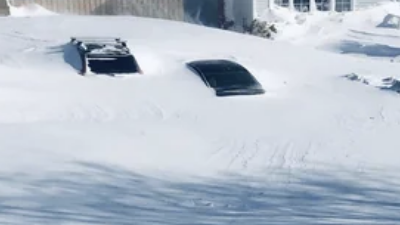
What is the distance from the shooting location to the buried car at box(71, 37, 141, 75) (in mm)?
14320

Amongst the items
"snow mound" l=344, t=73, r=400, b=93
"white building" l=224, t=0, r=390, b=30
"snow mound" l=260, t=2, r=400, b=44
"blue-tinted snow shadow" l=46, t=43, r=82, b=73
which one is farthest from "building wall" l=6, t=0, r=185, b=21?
"snow mound" l=344, t=73, r=400, b=93

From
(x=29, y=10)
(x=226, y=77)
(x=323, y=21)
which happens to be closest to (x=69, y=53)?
(x=226, y=77)

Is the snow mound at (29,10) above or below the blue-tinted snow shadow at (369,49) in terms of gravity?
above

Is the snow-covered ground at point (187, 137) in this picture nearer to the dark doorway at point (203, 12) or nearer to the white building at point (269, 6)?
the white building at point (269, 6)

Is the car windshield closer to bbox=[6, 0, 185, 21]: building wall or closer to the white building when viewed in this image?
the white building

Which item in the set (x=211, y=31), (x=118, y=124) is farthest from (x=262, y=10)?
(x=118, y=124)

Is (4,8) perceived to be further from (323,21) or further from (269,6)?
(323,21)

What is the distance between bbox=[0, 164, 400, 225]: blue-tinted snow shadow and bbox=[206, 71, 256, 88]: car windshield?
13.8 ft

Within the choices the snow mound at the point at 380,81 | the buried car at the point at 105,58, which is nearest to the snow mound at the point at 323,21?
the snow mound at the point at 380,81

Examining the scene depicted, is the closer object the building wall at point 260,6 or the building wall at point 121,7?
the building wall at point 121,7

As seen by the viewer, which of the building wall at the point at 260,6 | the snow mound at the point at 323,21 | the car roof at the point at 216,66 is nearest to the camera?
the car roof at the point at 216,66

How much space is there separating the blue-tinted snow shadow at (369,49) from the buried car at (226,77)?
706cm

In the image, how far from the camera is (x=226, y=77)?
14.2m

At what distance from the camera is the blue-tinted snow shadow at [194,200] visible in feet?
26.6
